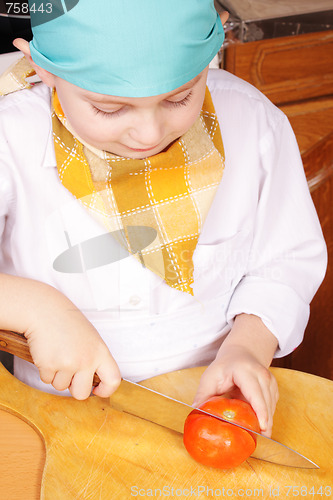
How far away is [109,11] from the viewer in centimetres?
52

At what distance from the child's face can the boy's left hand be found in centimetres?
28

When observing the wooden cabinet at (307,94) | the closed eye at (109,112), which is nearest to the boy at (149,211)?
the closed eye at (109,112)

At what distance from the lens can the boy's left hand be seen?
0.67m

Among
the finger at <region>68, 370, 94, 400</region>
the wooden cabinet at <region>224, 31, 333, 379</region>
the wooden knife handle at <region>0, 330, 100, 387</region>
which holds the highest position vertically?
the wooden knife handle at <region>0, 330, 100, 387</region>

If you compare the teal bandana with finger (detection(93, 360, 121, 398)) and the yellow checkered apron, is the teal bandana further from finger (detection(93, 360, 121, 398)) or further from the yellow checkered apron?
finger (detection(93, 360, 121, 398))

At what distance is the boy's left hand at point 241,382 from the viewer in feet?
2.19

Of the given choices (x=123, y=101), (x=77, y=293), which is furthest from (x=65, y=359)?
(x=123, y=101)

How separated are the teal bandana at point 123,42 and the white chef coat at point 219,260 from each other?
0.66 ft

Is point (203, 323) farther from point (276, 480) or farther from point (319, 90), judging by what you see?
point (319, 90)

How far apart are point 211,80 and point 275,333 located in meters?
0.37

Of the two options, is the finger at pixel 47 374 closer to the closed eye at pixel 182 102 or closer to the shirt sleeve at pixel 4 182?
the shirt sleeve at pixel 4 182

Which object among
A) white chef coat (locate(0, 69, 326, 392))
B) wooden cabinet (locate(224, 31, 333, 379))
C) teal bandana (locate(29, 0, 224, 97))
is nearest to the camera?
teal bandana (locate(29, 0, 224, 97))

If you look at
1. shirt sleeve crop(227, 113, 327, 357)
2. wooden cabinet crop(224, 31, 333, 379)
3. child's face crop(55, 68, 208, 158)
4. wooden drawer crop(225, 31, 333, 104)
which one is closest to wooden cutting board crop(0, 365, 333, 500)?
shirt sleeve crop(227, 113, 327, 357)

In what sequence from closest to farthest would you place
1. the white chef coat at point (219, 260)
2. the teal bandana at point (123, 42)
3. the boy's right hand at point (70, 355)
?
the teal bandana at point (123, 42) < the boy's right hand at point (70, 355) < the white chef coat at point (219, 260)
